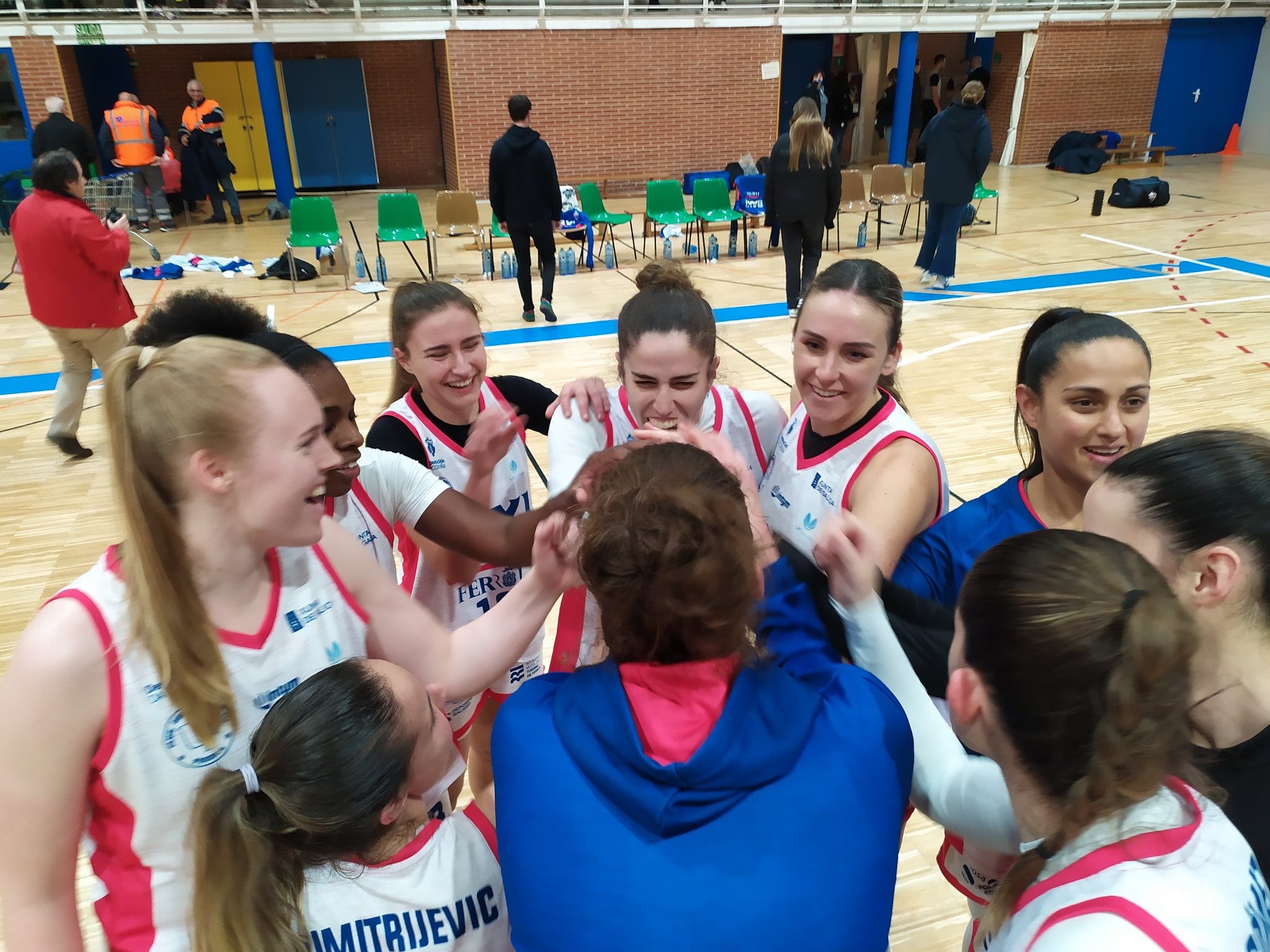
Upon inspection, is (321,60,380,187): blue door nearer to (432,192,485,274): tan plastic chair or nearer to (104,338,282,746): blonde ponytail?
(432,192,485,274): tan plastic chair

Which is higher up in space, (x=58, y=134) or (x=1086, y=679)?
(x=58, y=134)

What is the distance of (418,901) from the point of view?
129cm

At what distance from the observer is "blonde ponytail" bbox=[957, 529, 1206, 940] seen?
1066mm

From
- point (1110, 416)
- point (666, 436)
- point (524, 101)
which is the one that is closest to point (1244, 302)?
point (524, 101)

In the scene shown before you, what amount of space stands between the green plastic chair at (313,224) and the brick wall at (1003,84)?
569 inches

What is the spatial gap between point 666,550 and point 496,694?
5.81 feet

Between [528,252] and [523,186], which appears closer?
[523,186]

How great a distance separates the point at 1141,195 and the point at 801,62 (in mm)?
8918

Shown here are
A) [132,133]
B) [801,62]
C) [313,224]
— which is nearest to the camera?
[313,224]

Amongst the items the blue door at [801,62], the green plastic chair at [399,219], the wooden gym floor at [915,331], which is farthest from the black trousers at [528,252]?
the blue door at [801,62]

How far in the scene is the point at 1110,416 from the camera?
6.32ft

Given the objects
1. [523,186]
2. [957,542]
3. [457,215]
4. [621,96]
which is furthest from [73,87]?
[957,542]

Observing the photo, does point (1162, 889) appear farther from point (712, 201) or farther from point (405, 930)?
point (712, 201)

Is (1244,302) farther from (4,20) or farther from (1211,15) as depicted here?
(4,20)
